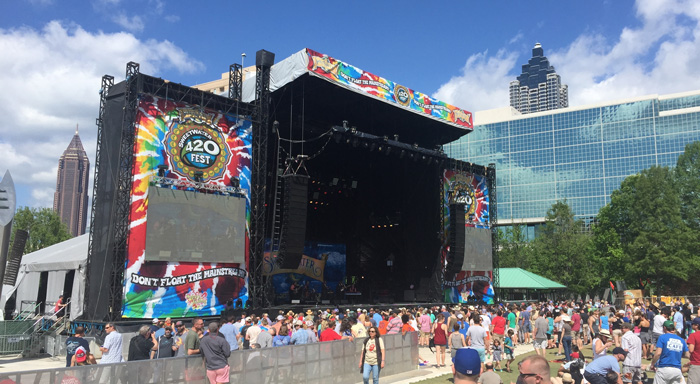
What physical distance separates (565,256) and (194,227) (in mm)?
37803

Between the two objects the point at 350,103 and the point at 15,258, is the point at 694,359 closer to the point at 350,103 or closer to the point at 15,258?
the point at 350,103

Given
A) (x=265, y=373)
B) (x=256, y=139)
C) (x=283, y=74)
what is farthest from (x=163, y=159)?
(x=265, y=373)

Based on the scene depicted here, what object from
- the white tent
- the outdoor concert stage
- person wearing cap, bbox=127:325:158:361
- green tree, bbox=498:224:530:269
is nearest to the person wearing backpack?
person wearing cap, bbox=127:325:158:361

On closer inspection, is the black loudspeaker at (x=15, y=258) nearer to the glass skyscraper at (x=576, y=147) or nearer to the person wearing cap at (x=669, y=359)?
the person wearing cap at (x=669, y=359)

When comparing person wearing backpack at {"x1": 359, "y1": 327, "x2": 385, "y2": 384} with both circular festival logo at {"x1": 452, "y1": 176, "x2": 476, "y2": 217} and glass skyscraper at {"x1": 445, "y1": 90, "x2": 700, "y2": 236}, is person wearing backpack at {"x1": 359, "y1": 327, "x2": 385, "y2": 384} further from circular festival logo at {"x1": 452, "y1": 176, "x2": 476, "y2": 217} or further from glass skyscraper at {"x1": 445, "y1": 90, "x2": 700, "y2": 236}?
glass skyscraper at {"x1": 445, "y1": 90, "x2": 700, "y2": 236}

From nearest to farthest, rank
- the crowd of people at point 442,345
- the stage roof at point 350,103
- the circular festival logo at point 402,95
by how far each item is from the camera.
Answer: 1. the crowd of people at point 442,345
2. the stage roof at point 350,103
3. the circular festival logo at point 402,95

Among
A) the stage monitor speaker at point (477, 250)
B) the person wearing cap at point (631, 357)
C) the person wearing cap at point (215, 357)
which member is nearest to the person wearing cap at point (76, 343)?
the person wearing cap at point (215, 357)

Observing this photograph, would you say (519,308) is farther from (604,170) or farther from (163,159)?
(604,170)

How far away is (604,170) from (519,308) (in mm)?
80803

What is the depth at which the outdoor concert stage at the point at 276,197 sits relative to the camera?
2086 cm

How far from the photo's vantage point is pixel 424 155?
104 feet

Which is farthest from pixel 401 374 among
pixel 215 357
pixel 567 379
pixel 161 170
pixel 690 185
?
pixel 690 185

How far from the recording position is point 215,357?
30.2 ft

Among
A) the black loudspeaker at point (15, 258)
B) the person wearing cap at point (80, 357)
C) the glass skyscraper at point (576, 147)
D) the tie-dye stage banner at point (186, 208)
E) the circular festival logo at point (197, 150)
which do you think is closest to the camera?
the person wearing cap at point (80, 357)
